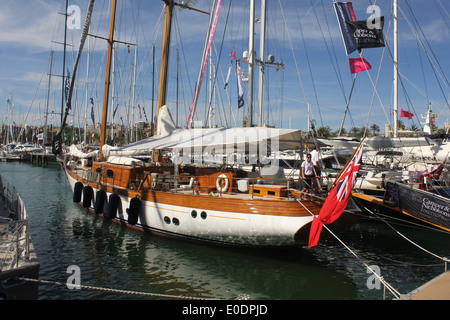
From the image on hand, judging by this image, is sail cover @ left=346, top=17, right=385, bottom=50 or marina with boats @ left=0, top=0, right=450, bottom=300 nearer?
marina with boats @ left=0, top=0, right=450, bottom=300

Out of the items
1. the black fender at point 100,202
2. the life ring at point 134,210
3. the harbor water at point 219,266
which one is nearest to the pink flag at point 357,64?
the harbor water at point 219,266

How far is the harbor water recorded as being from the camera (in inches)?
333

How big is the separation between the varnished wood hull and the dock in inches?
135

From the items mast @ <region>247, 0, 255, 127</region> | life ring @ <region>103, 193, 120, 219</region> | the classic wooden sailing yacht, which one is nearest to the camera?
the classic wooden sailing yacht

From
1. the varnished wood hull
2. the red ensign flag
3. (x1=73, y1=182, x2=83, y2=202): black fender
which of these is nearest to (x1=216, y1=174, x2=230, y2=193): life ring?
the varnished wood hull

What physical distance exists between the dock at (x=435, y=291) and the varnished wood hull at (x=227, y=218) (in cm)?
344

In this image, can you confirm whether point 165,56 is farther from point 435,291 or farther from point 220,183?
point 435,291

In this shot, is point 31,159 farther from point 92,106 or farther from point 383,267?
point 383,267

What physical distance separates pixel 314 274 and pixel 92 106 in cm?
4600

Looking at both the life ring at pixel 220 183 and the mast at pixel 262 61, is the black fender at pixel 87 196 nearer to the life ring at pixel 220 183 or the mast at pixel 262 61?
the life ring at pixel 220 183

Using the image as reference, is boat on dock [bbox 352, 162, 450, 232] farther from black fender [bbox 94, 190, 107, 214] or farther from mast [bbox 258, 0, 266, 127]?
black fender [bbox 94, 190, 107, 214]

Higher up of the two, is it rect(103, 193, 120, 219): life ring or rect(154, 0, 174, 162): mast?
rect(154, 0, 174, 162): mast

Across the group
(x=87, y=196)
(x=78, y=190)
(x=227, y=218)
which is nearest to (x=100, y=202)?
(x=87, y=196)

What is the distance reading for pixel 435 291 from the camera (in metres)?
6.13
